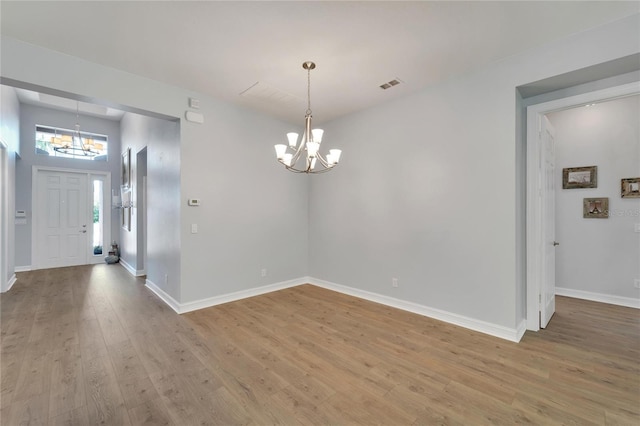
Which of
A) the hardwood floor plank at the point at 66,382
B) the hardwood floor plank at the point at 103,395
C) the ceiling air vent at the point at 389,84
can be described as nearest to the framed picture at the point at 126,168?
the hardwood floor plank at the point at 66,382

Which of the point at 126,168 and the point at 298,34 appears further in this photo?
the point at 126,168

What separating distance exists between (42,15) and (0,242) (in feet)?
13.9

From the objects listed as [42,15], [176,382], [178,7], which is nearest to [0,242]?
[42,15]

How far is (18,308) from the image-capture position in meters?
3.80

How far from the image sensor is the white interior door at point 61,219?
21.1ft

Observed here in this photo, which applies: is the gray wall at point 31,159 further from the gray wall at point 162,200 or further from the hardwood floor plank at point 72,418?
the hardwood floor plank at point 72,418

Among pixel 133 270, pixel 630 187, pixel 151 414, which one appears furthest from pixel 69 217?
pixel 630 187

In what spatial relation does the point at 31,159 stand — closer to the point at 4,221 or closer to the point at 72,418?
the point at 4,221

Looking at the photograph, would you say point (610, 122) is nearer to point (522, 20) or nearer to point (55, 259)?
point (522, 20)

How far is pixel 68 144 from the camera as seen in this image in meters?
6.11

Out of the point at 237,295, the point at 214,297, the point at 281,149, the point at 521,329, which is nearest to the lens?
the point at 281,149

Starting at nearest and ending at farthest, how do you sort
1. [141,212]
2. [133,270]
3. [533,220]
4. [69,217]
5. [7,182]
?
[533,220] → [7,182] → [141,212] → [133,270] → [69,217]

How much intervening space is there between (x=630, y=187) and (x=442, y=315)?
3.33 m

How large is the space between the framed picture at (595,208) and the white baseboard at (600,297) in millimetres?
1162
